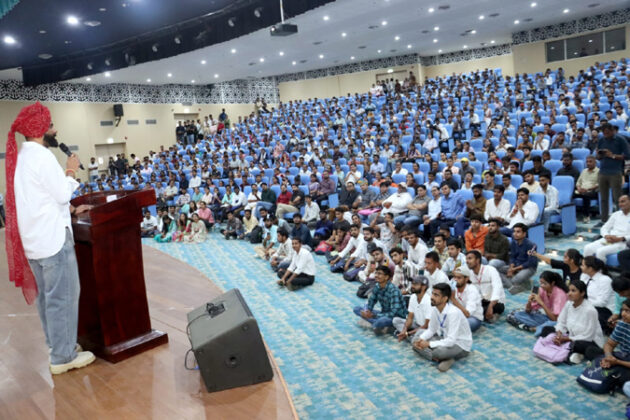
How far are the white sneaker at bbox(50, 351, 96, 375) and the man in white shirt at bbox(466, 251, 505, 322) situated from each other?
308 centimetres

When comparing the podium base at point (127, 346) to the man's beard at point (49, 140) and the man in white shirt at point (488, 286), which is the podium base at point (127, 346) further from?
the man in white shirt at point (488, 286)

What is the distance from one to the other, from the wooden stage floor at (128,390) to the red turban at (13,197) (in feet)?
1.06

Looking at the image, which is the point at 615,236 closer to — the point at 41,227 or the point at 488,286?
the point at 488,286

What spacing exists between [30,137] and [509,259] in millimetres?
4283

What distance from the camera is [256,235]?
→ 7.81m

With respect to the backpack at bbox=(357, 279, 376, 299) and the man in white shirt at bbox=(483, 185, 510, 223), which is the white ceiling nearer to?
the man in white shirt at bbox=(483, 185, 510, 223)

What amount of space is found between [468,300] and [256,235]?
458 centimetres

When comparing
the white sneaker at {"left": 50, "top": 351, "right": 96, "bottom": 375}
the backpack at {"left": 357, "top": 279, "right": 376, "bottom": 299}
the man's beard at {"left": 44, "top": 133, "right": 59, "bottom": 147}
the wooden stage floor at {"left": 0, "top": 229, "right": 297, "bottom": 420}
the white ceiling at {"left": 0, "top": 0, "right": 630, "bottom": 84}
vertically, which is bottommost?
the backpack at {"left": 357, "top": 279, "right": 376, "bottom": 299}

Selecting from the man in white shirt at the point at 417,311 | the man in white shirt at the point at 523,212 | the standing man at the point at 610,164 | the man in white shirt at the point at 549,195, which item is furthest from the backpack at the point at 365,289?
the standing man at the point at 610,164

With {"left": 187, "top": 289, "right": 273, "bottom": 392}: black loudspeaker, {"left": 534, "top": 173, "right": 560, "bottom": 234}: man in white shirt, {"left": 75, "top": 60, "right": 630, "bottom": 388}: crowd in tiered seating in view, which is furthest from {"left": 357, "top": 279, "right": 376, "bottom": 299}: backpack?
{"left": 187, "top": 289, "right": 273, "bottom": 392}: black loudspeaker

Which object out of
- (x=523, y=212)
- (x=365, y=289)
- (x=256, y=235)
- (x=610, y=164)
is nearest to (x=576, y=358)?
(x=365, y=289)

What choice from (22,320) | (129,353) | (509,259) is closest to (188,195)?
→ (509,259)

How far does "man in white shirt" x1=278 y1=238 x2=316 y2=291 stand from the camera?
17.5 ft

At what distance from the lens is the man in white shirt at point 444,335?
3275 millimetres
